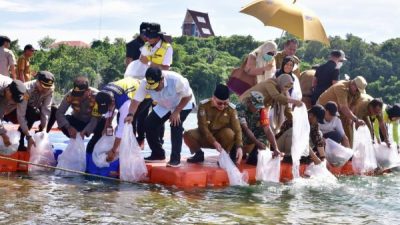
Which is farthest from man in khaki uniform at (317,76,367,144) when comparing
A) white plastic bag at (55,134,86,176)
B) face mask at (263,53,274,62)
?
white plastic bag at (55,134,86,176)

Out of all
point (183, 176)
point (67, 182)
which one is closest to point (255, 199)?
point (183, 176)

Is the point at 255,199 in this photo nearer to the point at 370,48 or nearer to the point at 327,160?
the point at 327,160

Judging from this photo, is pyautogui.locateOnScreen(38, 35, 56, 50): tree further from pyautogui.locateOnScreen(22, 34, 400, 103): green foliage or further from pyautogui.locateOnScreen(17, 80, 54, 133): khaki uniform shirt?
pyautogui.locateOnScreen(17, 80, 54, 133): khaki uniform shirt

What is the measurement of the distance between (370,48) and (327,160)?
6824cm

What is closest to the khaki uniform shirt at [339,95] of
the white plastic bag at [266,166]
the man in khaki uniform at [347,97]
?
the man in khaki uniform at [347,97]

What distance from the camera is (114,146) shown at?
6414mm

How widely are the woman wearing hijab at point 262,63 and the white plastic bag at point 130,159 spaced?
2.39 metres

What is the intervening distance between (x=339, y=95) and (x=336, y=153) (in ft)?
2.75

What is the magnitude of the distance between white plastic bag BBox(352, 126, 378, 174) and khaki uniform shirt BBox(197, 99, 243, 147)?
2.30 meters

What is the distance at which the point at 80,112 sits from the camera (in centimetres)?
702

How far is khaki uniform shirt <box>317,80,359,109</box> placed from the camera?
8.25 m

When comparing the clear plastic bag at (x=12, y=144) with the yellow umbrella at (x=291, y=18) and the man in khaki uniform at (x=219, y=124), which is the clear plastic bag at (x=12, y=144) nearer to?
the man in khaki uniform at (x=219, y=124)

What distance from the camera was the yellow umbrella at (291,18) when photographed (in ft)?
27.6

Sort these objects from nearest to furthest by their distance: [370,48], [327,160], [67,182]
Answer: [67,182] → [327,160] → [370,48]
